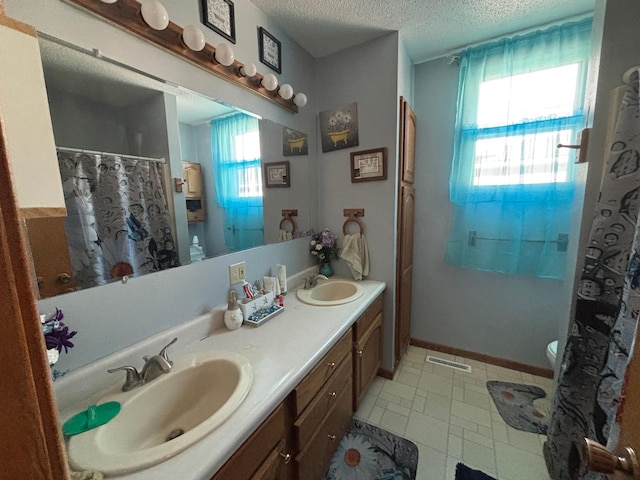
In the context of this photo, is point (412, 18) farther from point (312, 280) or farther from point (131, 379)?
point (131, 379)

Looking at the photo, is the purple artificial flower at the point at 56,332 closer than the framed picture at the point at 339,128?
Yes

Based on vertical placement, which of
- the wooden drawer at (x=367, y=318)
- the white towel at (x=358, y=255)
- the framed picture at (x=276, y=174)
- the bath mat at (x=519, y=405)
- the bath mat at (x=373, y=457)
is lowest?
the bath mat at (x=373, y=457)

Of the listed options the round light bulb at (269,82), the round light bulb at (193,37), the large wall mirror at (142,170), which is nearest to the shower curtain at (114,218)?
the large wall mirror at (142,170)

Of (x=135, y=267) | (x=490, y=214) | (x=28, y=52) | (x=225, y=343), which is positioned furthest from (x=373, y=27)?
(x=225, y=343)

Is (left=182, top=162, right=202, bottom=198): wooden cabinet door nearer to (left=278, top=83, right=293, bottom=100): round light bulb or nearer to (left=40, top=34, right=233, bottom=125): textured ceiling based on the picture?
(left=40, top=34, right=233, bottom=125): textured ceiling

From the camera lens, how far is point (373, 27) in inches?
62.0

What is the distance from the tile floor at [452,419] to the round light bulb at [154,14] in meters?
2.16

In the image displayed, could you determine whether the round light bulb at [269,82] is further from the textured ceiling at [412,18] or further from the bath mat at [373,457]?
the bath mat at [373,457]

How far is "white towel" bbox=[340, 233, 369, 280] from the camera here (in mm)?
1856

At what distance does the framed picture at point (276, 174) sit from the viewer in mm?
1553

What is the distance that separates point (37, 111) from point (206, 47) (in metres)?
0.87

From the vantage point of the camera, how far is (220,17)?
3.86 ft

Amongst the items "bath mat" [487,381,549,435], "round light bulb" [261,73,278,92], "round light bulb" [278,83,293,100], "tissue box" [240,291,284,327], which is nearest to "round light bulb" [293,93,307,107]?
"round light bulb" [278,83,293,100]

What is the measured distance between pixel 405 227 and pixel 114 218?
171cm
